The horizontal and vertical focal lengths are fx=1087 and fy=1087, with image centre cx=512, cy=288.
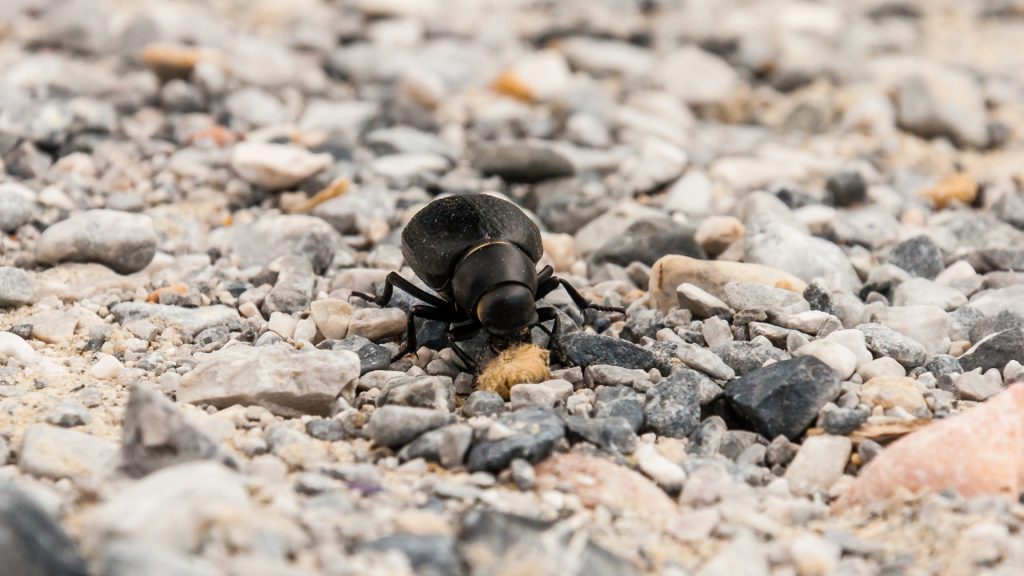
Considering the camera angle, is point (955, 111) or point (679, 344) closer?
point (679, 344)

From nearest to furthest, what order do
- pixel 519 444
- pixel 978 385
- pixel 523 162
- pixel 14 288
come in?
pixel 519 444, pixel 978 385, pixel 14 288, pixel 523 162

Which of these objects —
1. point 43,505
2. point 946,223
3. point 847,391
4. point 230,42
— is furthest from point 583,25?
point 43,505

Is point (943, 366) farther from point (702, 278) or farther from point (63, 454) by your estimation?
point (63, 454)

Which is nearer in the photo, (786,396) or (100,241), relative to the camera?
(786,396)

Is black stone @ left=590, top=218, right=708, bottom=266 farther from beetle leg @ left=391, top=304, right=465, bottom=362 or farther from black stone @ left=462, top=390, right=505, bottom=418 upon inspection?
black stone @ left=462, top=390, right=505, bottom=418

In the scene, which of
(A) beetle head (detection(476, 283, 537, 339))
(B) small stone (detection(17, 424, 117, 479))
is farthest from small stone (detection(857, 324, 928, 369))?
(B) small stone (detection(17, 424, 117, 479))

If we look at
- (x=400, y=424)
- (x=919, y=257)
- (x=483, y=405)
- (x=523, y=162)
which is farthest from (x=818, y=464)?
(x=523, y=162)

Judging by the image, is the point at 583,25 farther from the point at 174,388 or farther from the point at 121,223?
the point at 174,388

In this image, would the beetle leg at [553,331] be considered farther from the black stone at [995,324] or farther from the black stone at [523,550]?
the black stone at [995,324]
